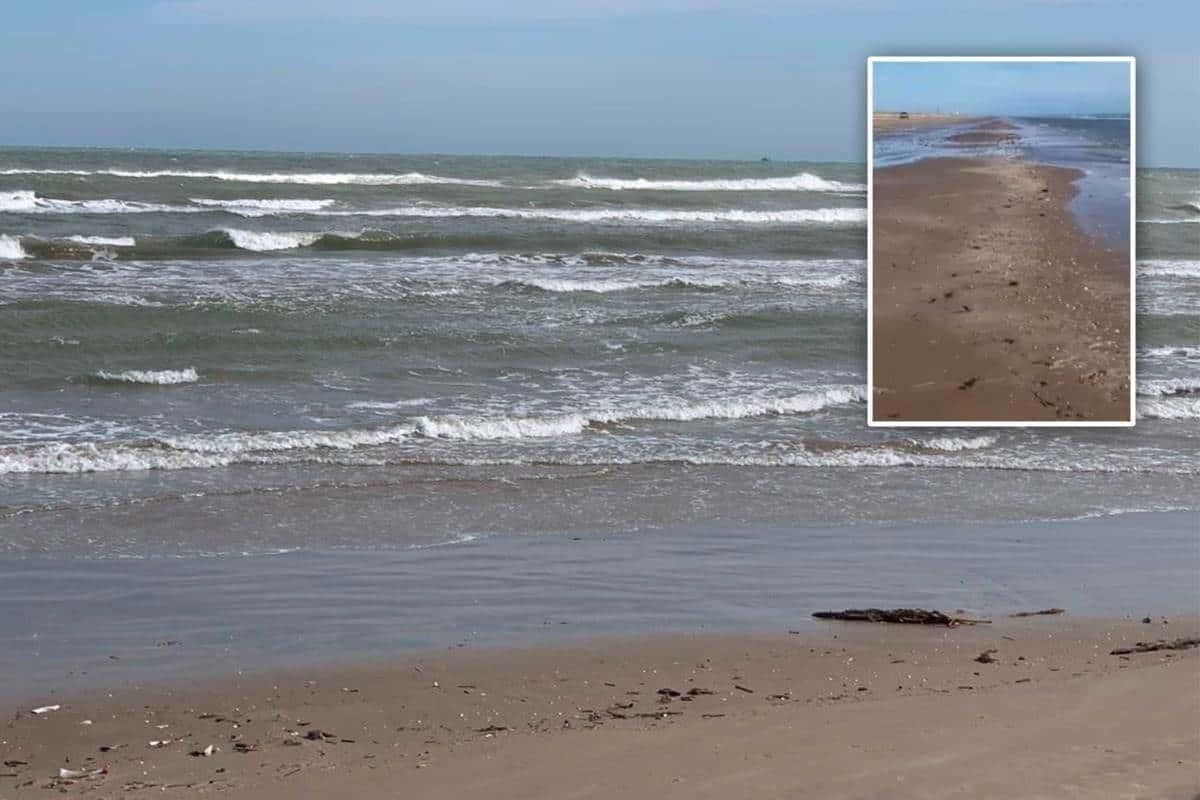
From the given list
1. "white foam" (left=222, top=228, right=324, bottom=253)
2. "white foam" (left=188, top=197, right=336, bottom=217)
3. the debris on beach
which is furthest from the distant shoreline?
"white foam" (left=188, top=197, right=336, bottom=217)

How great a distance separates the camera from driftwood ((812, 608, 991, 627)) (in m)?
6.68

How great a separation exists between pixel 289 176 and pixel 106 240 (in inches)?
821

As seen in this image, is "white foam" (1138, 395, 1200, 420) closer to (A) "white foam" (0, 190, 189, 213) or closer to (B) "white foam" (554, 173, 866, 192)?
(A) "white foam" (0, 190, 189, 213)

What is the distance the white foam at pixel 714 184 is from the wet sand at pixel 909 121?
3942 cm

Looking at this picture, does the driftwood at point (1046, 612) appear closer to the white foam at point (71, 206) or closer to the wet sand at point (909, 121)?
the wet sand at point (909, 121)

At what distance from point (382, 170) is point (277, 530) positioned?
42.9 meters

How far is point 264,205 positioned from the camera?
1351 inches

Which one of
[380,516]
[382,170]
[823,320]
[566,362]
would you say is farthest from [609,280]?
[382,170]

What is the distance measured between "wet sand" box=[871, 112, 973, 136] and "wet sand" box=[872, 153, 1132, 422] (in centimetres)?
8

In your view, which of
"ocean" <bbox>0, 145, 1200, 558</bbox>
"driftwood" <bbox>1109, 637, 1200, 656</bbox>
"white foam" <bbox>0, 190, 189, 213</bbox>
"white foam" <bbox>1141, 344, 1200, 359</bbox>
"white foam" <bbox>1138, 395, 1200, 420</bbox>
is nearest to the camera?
"driftwood" <bbox>1109, 637, 1200, 656</bbox>

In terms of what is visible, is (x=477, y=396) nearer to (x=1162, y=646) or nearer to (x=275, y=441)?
(x=275, y=441)

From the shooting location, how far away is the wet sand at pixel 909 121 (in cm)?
319

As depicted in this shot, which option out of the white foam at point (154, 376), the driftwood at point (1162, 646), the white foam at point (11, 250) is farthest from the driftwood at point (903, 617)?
the white foam at point (11, 250)

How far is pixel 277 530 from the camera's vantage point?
8625 mm
